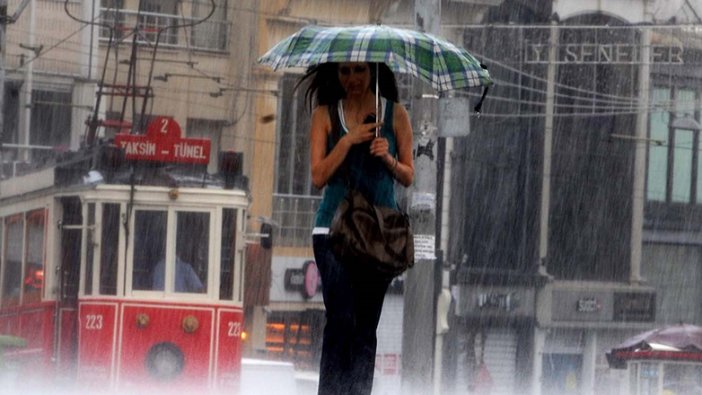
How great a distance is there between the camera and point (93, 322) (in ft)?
51.3

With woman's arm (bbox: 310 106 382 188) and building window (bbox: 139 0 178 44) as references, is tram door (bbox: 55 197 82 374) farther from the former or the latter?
building window (bbox: 139 0 178 44)

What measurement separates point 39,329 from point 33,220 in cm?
121

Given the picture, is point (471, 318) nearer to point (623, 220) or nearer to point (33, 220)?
point (623, 220)

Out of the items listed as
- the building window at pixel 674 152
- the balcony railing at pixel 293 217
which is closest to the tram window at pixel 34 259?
the balcony railing at pixel 293 217

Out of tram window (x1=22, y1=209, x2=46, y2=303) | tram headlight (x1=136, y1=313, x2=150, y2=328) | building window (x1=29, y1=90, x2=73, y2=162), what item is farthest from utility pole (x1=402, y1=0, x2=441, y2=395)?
building window (x1=29, y1=90, x2=73, y2=162)

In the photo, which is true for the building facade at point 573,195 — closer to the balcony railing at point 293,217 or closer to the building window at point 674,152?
the building window at point 674,152

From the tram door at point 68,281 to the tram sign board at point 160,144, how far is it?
73 centimetres

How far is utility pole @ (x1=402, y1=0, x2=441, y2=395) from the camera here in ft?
46.3

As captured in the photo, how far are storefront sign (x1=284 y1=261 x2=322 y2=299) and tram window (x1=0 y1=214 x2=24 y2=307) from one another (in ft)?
44.1

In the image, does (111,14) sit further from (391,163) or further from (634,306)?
(391,163)

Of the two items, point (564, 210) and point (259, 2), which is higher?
point (259, 2)

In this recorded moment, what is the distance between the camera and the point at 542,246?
3775 cm

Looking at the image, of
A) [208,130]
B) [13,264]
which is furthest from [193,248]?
[208,130]

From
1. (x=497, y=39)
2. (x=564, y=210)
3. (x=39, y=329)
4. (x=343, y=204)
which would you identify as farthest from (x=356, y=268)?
(x=564, y=210)
